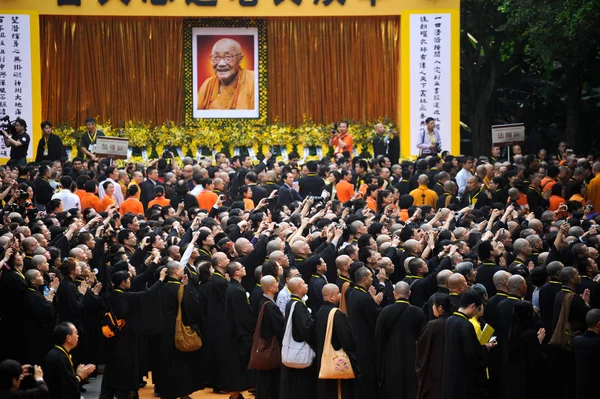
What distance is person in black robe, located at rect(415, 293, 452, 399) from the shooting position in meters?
11.4

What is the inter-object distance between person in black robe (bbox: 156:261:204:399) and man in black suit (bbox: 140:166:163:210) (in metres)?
6.07

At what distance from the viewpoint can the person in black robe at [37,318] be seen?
12305 millimetres

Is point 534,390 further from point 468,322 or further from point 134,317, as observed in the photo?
point 134,317

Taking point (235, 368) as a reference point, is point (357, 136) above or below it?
above

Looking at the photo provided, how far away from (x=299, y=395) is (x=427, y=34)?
16.1 meters

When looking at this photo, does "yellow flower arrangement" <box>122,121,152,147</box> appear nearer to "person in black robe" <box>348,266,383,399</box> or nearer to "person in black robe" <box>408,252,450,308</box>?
"person in black robe" <box>408,252,450,308</box>

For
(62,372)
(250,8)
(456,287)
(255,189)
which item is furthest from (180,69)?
Answer: (62,372)

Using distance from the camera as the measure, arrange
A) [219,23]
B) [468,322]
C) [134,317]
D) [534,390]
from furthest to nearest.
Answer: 1. [219,23]
2. [134,317]
3. [534,390]
4. [468,322]

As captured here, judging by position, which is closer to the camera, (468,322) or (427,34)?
(468,322)

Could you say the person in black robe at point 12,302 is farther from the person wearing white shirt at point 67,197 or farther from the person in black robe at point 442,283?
the person wearing white shirt at point 67,197

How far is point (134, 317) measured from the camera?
42.5 feet

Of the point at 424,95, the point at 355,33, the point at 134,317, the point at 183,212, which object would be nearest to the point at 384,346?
the point at 134,317

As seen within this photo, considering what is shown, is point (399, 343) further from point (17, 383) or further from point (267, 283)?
point (17, 383)

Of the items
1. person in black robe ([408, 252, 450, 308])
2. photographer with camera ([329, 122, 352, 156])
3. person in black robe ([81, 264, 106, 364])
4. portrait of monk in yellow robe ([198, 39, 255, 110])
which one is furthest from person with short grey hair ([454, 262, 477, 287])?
portrait of monk in yellow robe ([198, 39, 255, 110])
